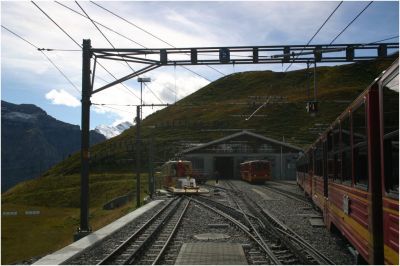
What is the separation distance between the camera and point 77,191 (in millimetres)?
74312

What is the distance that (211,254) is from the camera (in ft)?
39.8

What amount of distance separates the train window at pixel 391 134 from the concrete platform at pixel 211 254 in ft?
17.8

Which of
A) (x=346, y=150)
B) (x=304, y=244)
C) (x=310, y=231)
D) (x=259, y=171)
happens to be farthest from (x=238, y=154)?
(x=346, y=150)

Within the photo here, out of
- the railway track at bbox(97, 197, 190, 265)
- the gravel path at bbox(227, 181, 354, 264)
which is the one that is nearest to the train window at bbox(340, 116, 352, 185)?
the gravel path at bbox(227, 181, 354, 264)

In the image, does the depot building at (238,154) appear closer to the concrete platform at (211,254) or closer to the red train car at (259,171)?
the red train car at (259,171)

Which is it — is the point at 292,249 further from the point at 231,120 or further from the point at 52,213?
the point at 231,120

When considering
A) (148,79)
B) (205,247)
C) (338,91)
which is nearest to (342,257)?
(205,247)

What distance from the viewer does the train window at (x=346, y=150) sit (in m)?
9.23

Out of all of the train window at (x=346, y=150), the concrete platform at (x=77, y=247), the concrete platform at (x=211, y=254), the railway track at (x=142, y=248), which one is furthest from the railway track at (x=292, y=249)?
the concrete platform at (x=77, y=247)

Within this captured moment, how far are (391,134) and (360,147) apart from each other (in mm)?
1817

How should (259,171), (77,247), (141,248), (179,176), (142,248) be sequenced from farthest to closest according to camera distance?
(259,171), (179,176), (77,247), (142,248), (141,248)

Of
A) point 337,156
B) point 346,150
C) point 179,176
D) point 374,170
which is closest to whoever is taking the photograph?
point 374,170

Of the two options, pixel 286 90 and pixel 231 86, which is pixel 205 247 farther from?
pixel 231 86

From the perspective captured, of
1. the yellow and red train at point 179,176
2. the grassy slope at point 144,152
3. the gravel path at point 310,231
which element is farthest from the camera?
the yellow and red train at point 179,176
